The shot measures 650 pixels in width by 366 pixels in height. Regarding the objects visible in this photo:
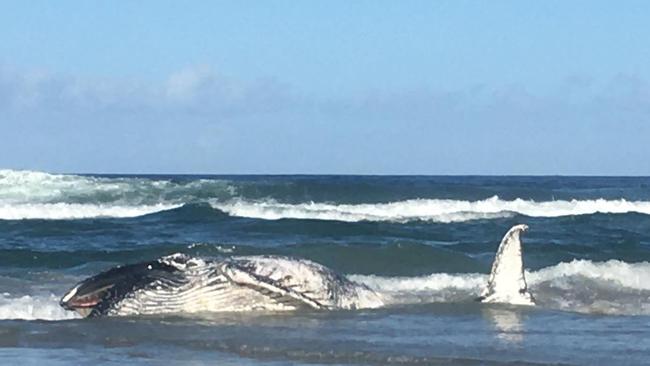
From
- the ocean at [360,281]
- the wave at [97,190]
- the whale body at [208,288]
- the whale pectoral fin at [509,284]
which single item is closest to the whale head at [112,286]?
the whale body at [208,288]

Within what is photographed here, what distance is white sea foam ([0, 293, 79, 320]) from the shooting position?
10.6 meters

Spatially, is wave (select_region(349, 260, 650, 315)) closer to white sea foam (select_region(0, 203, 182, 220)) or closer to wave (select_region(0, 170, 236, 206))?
white sea foam (select_region(0, 203, 182, 220))

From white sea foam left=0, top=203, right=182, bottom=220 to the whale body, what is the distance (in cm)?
2287

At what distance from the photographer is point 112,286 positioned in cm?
970

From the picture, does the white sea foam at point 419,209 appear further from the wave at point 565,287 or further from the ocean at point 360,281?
the wave at point 565,287

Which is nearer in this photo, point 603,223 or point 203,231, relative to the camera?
point 203,231

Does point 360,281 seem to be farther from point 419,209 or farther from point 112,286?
point 419,209

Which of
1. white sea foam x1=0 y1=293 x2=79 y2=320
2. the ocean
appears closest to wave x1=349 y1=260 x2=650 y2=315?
the ocean

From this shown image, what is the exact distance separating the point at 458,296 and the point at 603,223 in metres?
15.9

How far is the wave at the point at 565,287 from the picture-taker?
11666 mm

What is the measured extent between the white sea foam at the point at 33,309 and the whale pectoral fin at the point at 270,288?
1.49 meters

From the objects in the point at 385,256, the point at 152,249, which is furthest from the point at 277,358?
the point at 152,249

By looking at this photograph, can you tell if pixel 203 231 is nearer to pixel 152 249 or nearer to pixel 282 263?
pixel 152 249

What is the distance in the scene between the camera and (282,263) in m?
9.68
